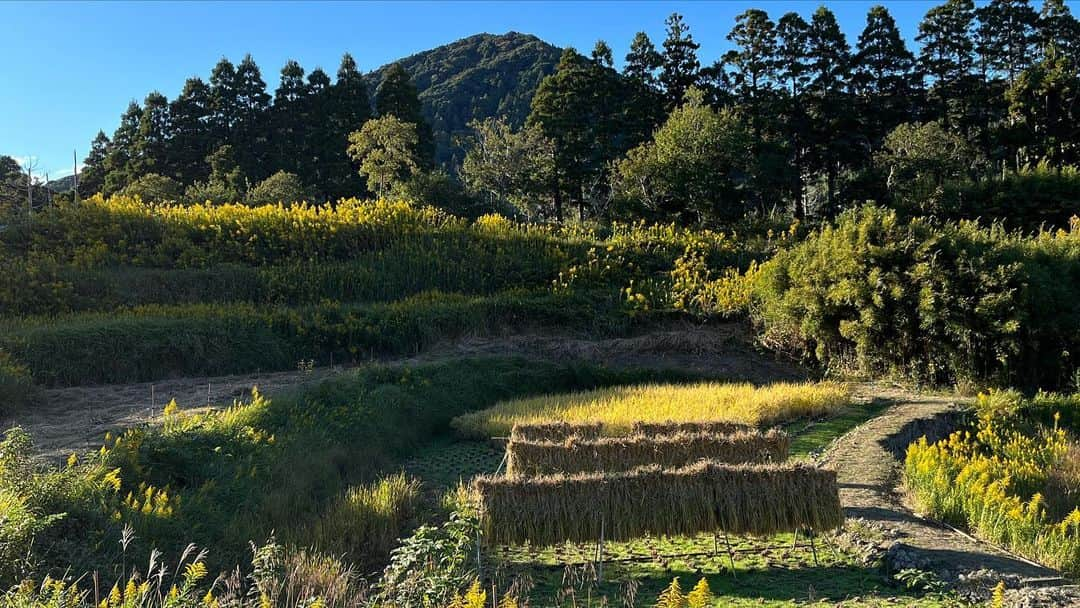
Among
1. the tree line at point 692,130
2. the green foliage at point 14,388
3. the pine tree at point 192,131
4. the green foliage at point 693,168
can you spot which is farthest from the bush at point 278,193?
the green foliage at point 14,388

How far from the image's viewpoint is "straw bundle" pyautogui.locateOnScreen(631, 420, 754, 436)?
7117mm

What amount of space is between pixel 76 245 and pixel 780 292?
14.7m

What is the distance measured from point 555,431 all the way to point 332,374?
503cm

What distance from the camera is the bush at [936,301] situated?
37.3 ft

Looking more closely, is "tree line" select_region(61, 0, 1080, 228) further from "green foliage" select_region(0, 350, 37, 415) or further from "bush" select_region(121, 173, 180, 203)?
"green foliage" select_region(0, 350, 37, 415)

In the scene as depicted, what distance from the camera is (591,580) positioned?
4547 mm

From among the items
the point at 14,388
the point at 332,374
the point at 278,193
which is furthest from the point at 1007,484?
the point at 278,193

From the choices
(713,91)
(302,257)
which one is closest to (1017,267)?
(302,257)

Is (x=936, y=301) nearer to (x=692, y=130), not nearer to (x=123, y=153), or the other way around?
(x=692, y=130)

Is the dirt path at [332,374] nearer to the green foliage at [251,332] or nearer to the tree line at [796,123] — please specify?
the green foliage at [251,332]

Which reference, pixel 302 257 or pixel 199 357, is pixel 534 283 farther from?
pixel 199 357

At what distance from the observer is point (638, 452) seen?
6.43 metres

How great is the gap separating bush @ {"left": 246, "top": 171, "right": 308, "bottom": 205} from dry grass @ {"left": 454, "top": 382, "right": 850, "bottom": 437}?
17.5 m

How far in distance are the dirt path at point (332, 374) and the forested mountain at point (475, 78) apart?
56.3m
